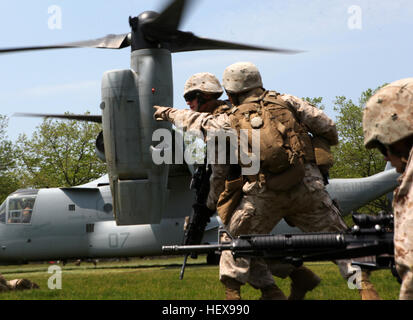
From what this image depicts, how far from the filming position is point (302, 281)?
534 cm

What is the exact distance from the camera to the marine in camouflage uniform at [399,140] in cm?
226

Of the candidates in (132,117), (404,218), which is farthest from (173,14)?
(404,218)

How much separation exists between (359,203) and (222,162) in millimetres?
12357

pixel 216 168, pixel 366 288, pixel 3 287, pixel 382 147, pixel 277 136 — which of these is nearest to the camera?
pixel 382 147

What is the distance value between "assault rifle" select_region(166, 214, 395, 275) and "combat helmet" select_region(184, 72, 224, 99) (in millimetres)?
2166

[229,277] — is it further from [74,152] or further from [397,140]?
[74,152]

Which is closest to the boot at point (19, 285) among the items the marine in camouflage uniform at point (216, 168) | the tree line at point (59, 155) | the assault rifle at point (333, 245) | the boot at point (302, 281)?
the marine in camouflage uniform at point (216, 168)

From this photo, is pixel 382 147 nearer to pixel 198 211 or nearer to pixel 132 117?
pixel 198 211

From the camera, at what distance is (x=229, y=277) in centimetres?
468

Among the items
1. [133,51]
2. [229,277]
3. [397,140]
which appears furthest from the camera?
[133,51]

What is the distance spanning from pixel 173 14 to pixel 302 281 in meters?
8.29

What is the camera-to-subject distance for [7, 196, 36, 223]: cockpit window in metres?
16.1

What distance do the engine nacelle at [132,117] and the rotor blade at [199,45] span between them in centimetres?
38
